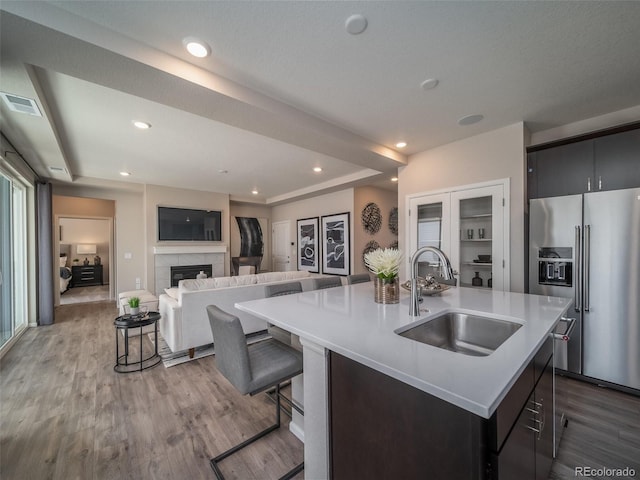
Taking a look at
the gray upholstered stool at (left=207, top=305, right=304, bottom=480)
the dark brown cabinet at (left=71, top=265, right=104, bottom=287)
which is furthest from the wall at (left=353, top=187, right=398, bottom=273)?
the dark brown cabinet at (left=71, top=265, right=104, bottom=287)

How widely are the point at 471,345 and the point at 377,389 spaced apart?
869 mm

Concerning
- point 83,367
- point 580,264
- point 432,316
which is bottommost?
Answer: point 83,367

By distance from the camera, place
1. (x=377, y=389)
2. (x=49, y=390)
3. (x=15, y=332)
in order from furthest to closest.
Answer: (x=15, y=332), (x=49, y=390), (x=377, y=389)

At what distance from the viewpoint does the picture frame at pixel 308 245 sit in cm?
626

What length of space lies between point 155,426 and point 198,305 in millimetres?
1282

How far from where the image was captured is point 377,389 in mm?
1001

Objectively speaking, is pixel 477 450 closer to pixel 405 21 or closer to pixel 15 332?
pixel 405 21

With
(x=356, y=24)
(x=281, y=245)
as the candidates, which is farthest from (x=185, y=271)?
(x=356, y=24)

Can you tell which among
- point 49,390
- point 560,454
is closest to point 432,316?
point 560,454

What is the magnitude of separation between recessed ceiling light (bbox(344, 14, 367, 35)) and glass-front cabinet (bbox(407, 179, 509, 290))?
7.53 ft

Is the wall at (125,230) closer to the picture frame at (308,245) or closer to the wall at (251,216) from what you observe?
the wall at (251,216)

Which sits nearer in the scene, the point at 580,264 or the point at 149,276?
the point at 580,264

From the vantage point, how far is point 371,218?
5.71 metres

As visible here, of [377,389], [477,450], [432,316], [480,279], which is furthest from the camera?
[480,279]
